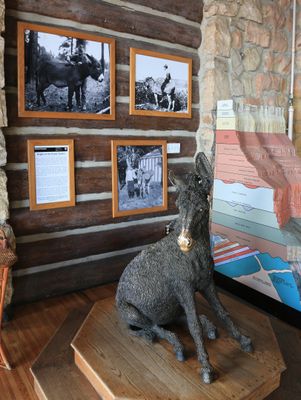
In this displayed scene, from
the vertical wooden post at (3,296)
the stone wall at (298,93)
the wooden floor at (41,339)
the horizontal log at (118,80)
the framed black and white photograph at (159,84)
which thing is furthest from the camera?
the stone wall at (298,93)

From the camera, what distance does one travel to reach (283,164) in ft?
7.21

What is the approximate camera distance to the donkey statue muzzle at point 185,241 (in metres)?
1.15

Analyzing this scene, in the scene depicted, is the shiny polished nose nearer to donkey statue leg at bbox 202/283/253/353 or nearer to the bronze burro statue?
the bronze burro statue

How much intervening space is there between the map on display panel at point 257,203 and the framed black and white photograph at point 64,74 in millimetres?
847

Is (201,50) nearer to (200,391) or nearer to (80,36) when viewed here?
(80,36)

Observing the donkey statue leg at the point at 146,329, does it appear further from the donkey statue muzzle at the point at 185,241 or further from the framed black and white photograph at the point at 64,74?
the framed black and white photograph at the point at 64,74

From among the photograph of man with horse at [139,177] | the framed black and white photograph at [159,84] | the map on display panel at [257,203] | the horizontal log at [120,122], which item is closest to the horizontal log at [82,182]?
the photograph of man with horse at [139,177]

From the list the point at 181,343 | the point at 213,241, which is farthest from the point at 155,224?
the point at 181,343

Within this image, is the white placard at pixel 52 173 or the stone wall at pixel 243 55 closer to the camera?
the white placard at pixel 52 173

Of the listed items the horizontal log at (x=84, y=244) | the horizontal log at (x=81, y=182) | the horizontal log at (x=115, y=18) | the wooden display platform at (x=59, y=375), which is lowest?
the wooden display platform at (x=59, y=375)

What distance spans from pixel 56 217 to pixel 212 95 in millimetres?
1445

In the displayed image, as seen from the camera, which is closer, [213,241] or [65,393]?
[65,393]

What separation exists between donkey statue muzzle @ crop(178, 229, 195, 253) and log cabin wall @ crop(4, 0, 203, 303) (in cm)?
117

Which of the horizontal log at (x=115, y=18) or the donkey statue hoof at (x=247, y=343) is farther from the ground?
the horizontal log at (x=115, y=18)
